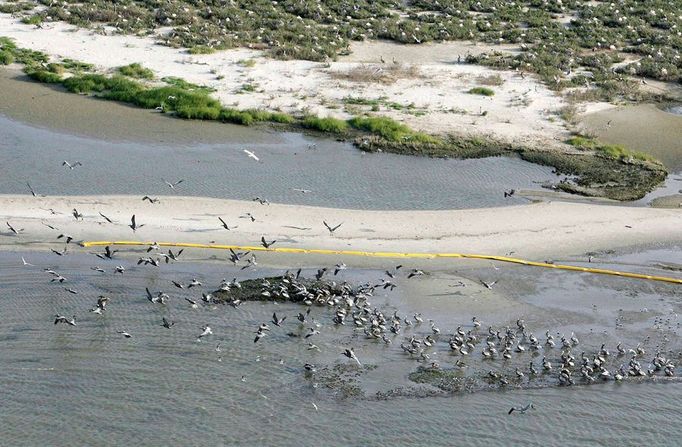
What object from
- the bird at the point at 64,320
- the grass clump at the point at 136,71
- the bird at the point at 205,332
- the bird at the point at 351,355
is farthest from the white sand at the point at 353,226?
the grass clump at the point at 136,71

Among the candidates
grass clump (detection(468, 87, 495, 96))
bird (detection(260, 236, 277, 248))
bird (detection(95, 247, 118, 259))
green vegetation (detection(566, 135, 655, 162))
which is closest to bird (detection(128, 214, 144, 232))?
bird (detection(95, 247, 118, 259))

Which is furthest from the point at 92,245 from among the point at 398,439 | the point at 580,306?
the point at 580,306

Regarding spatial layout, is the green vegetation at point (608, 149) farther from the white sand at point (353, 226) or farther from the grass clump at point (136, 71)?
the grass clump at point (136, 71)

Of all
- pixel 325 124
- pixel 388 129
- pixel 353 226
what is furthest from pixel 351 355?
pixel 325 124

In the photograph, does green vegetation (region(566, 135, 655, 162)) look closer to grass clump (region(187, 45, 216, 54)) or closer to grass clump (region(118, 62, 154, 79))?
grass clump (region(187, 45, 216, 54))

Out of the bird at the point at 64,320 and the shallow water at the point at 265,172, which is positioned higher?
the shallow water at the point at 265,172

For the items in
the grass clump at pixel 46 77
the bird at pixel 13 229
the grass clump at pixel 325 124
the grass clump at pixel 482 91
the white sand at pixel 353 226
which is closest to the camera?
the bird at pixel 13 229

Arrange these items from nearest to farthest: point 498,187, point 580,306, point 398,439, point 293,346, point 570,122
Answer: point 398,439
point 293,346
point 580,306
point 498,187
point 570,122

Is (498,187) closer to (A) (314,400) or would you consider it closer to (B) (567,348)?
(B) (567,348)
